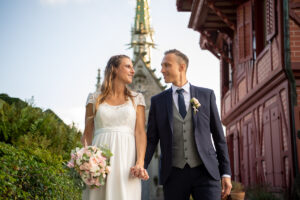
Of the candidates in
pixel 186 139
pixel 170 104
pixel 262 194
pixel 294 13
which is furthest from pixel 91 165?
pixel 294 13

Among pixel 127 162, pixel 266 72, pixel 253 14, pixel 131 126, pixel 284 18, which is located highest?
pixel 253 14

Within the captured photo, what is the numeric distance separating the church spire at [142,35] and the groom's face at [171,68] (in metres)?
32.7

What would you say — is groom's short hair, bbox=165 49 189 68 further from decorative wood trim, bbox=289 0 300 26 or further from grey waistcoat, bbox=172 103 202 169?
decorative wood trim, bbox=289 0 300 26

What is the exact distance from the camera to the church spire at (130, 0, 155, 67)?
38.8 m

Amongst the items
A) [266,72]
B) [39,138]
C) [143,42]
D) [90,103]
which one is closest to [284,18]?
[266,72]

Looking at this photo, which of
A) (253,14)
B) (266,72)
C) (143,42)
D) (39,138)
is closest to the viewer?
(39,138)

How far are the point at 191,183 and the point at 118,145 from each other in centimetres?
78

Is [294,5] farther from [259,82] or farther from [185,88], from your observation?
[185,88]

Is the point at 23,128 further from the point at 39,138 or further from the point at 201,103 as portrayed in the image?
the point at 201,103

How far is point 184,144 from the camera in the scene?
3930 millimetres

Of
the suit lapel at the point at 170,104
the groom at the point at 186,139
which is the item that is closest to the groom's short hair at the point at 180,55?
the groom at the point at 186,139

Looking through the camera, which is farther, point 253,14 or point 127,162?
point 253,14

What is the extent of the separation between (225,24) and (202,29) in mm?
949

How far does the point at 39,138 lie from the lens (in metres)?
6.44
